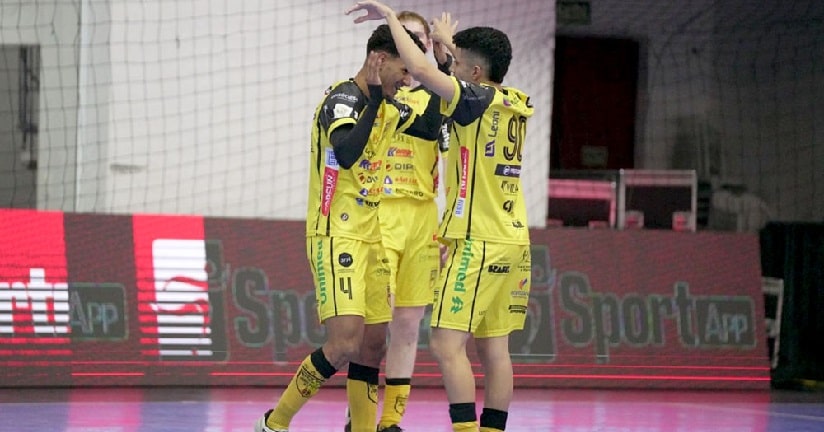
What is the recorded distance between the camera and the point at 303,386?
22.4ft

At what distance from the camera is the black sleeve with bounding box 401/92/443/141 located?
24.2 feet

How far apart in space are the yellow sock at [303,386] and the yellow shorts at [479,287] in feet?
2.25

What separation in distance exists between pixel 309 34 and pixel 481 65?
20.2ft

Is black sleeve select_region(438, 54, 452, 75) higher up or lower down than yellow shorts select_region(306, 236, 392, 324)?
higher up

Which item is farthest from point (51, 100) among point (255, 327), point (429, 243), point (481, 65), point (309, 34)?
point (481, 65)

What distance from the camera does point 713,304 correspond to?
12141 millimetres

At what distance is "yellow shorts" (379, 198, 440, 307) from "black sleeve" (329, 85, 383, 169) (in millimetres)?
872

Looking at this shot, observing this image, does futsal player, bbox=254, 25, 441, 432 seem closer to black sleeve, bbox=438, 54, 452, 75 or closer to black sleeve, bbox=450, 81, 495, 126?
black sleeve, bbox=438, 54, 452, 75

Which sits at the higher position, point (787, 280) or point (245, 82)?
point (245, 82)

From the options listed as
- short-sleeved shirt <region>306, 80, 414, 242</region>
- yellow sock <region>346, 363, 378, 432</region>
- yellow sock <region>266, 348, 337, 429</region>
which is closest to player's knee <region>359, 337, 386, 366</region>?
yellow sock <region>346, 363, 378, 432</region>

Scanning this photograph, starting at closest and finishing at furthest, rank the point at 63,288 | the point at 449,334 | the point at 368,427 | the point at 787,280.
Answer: the point at 449,334 → the point at 368,427 → the point at 63,288 → the point at 787,280

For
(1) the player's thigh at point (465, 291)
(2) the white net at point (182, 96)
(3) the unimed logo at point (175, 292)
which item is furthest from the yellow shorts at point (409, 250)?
(2) the white net at point (182, 96)

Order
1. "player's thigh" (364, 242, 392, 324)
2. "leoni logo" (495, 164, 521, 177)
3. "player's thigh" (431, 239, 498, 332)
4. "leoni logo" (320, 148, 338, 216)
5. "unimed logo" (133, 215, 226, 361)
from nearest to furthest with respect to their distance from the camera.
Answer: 1. "player's thigh" (431, 239, 498, 332)
2. "leoni logo" (495, 164, 521, 177)
3. "leoni logo" (320, 148, 338, 216)
4. "player's thigh" (364, 242, 392, 324)
5. "unimed logo" (133, 215, 226, 361)

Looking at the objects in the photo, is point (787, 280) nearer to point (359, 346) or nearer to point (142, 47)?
point (142, 47)
